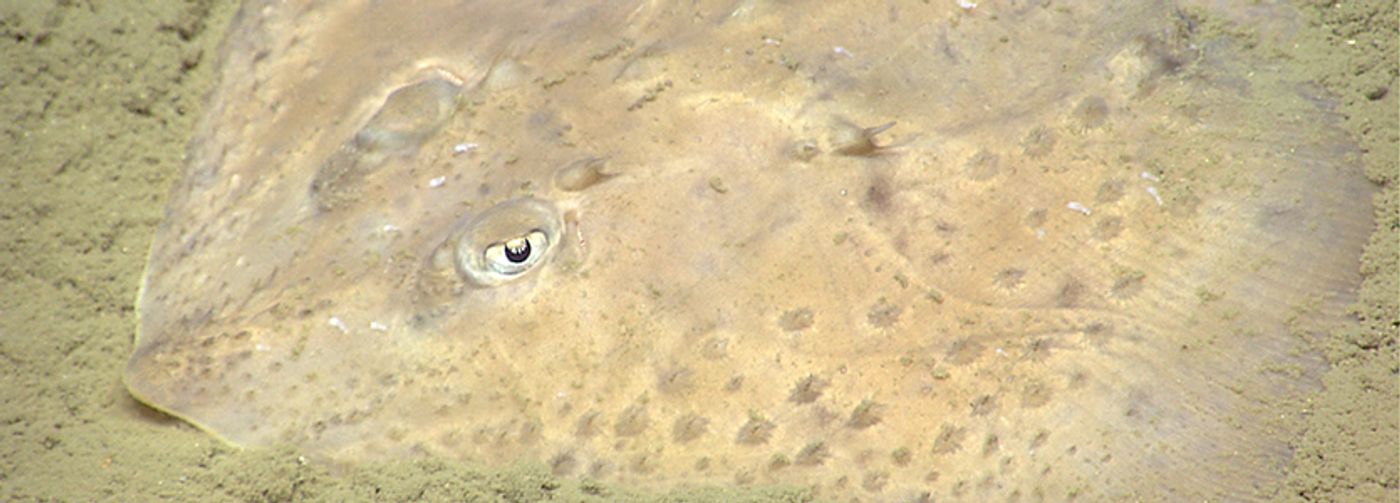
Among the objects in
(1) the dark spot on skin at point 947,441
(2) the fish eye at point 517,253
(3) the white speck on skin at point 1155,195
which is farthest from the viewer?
(3) the white speck on skin at point 1155,195

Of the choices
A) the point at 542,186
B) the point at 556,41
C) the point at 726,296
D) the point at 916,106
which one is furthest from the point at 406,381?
the point at 916,106

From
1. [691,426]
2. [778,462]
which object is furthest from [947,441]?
[691,426]

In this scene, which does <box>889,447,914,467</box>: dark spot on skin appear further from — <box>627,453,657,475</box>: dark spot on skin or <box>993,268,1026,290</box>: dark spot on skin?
<box>627,453,657,475</box>: dark spot on skin

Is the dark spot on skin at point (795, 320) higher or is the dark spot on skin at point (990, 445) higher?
the dark spot on skin at point (795, 320)

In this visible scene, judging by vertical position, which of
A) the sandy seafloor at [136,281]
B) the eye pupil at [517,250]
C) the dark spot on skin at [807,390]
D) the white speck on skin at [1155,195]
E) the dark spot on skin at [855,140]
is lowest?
the sandy seafloor at [136,281]

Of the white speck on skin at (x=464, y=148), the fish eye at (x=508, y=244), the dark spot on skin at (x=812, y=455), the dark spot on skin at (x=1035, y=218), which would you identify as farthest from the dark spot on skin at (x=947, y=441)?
the white speck on skin at (x=464, y=148)

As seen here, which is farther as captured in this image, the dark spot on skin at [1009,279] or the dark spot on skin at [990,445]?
the dark spot on skin at [1009,279]

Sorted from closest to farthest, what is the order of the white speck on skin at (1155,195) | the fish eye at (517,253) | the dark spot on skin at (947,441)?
the dark spot on skin at (947,441) < the fish eye at (517,253) < the white speck on skin at (1155,195)

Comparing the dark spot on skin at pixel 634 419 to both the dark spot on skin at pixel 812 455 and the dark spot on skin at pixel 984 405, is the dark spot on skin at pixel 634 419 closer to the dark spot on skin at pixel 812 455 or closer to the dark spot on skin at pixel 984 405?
the dark spot on skin at pixel 812 455
